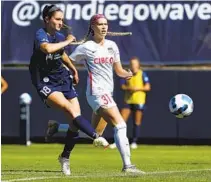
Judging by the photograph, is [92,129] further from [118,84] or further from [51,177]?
[118,84]

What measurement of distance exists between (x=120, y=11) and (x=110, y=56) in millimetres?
10044

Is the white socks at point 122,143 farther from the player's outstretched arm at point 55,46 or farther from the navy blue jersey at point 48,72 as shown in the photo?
the player's outstretched arm at point 55,46

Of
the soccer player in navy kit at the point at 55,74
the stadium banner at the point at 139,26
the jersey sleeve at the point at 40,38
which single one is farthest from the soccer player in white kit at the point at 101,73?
the stadium banner at the point at 139,26

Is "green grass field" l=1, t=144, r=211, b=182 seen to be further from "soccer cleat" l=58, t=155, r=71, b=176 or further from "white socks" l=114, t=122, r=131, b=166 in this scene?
"white socks" l=114, t=122, r=131, b=166

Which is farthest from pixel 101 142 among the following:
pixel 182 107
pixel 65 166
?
pixel 182 107

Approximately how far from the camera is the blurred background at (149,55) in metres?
21.0

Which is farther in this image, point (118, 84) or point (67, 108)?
point (118, 84)

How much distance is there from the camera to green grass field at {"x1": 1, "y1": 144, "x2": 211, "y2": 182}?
34.3 ft

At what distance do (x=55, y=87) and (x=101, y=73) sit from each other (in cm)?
68

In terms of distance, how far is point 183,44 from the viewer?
834 inches

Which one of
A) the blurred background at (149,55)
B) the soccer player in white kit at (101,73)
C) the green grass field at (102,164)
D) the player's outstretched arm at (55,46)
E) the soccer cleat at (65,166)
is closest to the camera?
the green grass field at (102,164)

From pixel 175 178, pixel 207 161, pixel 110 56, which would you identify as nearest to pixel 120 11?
pixel 207 161

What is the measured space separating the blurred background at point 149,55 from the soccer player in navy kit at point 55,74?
971 cm

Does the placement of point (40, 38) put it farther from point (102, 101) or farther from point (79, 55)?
point (102, 101)
